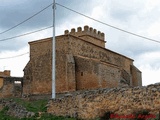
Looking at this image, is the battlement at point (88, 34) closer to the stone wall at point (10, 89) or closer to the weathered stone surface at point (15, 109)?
the stone wall at point (10, 89)

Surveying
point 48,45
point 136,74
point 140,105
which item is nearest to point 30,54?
point 48,45

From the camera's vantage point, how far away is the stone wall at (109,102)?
12.1m

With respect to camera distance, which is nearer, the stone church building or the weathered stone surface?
the weathered stone surface

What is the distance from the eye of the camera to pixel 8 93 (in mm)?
35031

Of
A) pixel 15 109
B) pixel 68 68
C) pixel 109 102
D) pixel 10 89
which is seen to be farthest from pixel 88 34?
pixel 109 102

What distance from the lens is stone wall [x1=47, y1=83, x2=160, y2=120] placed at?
476 inches

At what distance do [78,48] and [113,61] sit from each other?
751 cm

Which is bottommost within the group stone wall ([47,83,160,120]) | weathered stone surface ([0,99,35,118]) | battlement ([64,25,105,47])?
weathered stone surface ([0,99,35,118])

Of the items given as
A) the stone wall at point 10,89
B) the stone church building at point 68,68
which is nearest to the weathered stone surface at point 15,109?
the stone church building at point 68,68

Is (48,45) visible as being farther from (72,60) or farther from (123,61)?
(123,61)

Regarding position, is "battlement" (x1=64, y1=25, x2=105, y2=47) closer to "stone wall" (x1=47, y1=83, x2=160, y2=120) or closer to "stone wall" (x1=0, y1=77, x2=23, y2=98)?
"stone wall" (x1=0, y1=77, x2=23, y2=98)

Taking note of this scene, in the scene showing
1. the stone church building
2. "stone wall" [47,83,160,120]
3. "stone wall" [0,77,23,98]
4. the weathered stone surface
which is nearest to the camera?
"stone wall" [47,83,160,120]

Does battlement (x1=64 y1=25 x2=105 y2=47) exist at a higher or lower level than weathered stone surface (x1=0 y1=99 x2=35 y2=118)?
higher

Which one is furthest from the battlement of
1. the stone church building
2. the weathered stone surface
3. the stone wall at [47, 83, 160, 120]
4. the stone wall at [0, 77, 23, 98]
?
the stone wall at [47, 83, 160, 120]
